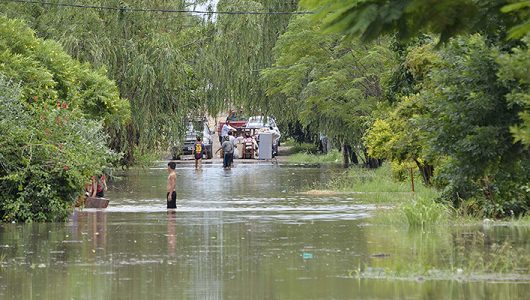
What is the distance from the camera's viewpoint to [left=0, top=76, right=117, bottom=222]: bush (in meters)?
25.4

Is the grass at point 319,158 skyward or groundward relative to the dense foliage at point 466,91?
groundward

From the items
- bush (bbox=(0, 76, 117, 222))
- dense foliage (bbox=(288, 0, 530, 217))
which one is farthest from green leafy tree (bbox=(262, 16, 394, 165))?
bush (bbox=(0, 76, 117, 222))

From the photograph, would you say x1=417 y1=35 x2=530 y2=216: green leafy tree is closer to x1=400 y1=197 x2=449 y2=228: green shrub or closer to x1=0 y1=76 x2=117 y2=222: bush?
x1=400 y1=197 x2=449 y2=228: green shrub

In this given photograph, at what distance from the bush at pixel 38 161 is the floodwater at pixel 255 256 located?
2.46 ft

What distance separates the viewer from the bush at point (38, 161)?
25.4m

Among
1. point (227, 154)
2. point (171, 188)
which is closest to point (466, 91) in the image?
point (171, 188)

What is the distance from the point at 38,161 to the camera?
85.4ft

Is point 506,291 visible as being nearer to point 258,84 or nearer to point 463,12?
point 463,12

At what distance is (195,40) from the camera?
51188 mm

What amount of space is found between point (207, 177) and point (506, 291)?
3446 cm

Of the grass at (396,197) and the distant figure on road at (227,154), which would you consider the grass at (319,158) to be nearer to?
the distant figure on road at (227,154)

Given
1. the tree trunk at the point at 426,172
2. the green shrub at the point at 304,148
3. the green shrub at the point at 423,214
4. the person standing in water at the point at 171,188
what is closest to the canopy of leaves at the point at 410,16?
the green shrub at the point at 423,214

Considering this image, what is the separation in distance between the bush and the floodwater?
75 cm

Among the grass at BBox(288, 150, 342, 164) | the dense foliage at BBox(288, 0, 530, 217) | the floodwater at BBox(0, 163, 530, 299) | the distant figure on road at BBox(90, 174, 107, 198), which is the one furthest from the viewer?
the grass at BBox(288, 150, 342, 164)
